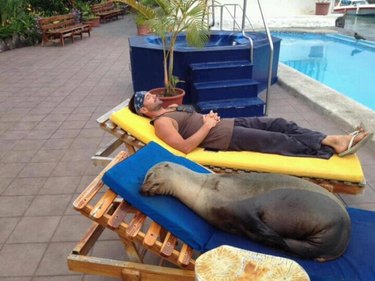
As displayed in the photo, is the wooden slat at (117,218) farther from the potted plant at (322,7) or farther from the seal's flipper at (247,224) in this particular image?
the potted plant at (322,7)

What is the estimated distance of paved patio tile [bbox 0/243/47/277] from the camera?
234cm

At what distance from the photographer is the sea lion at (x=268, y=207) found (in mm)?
1800

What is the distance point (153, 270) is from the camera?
189 centimetres

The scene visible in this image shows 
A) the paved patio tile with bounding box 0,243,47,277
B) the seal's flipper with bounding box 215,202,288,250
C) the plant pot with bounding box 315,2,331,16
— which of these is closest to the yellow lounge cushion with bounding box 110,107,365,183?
the seal's flipper with bounding box 215,202,288,250

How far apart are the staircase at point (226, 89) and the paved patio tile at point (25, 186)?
8.00 ft

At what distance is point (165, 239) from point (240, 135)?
1332 millimetres

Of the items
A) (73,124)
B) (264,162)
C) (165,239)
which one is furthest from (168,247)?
(73,124)

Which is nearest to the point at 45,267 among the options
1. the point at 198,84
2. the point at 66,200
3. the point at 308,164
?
the point at 66,200

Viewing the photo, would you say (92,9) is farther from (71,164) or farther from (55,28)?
(71,164)

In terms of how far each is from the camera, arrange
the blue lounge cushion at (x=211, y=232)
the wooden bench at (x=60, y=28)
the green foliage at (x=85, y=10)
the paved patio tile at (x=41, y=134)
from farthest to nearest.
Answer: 1. the green foliage at (x=85, y=10)
2. the wooden bench at (x=60, y=28)
3. the paved patio tile at (x=41, y=134)
4. the blue lounge cushion at (x=211, y=232)

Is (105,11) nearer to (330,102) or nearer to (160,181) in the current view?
(330,102)

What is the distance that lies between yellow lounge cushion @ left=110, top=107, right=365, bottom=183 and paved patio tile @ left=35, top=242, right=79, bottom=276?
102cm

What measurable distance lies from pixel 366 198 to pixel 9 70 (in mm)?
8097

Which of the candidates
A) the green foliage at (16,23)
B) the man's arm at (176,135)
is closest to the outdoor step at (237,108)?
the man's arm at (176,135)
